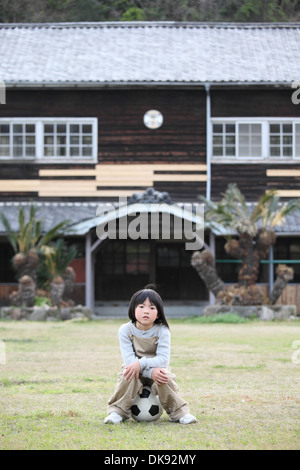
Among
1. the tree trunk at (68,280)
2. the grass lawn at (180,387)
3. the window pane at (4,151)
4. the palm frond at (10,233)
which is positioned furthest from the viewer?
the window pane at (4,151)

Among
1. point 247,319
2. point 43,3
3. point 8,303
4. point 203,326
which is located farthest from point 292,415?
point 43,3

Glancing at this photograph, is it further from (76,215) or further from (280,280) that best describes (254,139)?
(76,215)

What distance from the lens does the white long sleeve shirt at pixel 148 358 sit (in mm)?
6539

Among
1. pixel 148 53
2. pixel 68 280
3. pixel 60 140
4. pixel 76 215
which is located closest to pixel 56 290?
pixel 68 280

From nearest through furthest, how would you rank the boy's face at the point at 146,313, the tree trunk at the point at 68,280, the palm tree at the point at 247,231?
the boy's face at the point at 146,313, the palm tree at the point at 247,231, the tree trunk at the point at 68,280

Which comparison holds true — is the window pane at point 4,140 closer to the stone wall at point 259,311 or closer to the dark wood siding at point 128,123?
the dark wood siding at point 128,123

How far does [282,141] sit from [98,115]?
4916 millimetres

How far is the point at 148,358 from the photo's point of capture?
6598 millimetres

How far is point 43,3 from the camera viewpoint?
1508 inches

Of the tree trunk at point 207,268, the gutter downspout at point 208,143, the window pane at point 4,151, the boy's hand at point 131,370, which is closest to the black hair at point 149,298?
the boy's hand at point 131,370

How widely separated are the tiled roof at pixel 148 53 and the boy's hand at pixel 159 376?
1607cm

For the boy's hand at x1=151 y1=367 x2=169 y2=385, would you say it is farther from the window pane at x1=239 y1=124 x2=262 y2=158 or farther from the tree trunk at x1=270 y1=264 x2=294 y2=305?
the window pane at x1=239 y1=124 x2=262 y2=158

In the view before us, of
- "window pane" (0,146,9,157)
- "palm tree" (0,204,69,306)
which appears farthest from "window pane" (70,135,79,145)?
"palm tree" (0,204,69,306)

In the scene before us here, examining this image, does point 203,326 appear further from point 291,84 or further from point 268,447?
point 268,447
